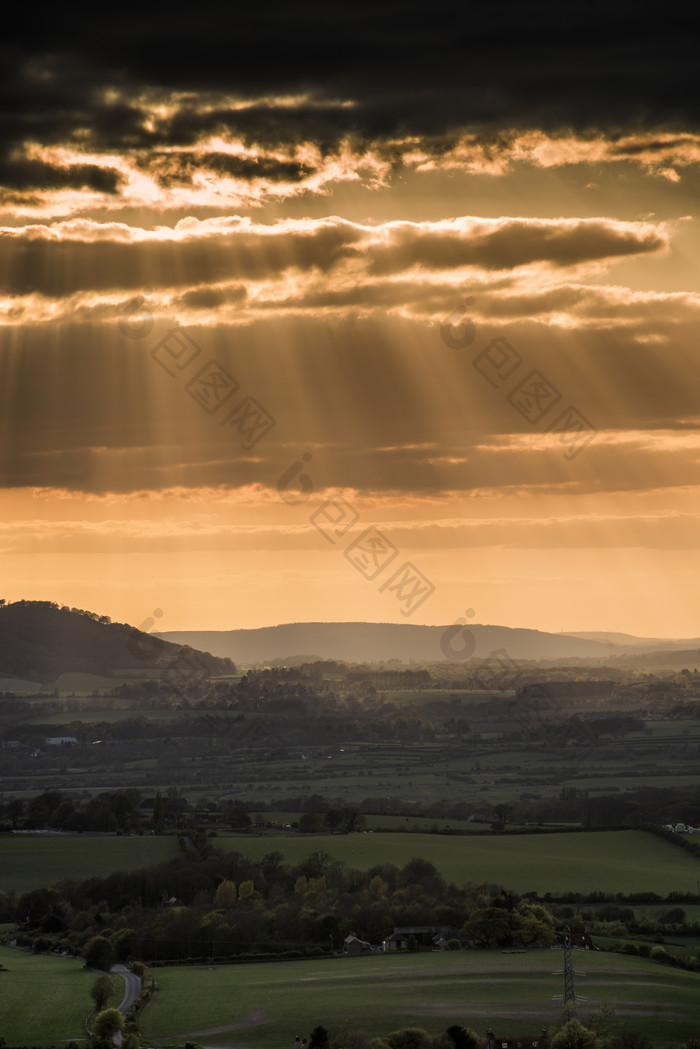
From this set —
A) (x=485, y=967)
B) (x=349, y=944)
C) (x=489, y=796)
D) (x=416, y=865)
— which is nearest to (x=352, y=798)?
(x=489, y=796)

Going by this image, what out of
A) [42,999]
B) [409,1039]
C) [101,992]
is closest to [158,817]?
[42,999]

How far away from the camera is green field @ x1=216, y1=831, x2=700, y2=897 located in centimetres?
8144

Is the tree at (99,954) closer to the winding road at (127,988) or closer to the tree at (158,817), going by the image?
the winding road at (127,988)

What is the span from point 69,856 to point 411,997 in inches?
1838

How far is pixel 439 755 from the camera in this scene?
593 ft

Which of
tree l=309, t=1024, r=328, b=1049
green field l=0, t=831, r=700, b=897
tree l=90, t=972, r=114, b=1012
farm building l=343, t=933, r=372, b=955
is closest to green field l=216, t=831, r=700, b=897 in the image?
green field l=0, t=831, r=700, b=897

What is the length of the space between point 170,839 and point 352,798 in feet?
122

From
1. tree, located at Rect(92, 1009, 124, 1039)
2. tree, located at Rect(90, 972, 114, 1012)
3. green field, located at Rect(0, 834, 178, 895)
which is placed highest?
green field, located at Rect(0, 834, 178, 895)

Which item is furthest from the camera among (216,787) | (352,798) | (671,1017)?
(216,787)

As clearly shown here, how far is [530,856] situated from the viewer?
90.6 metres

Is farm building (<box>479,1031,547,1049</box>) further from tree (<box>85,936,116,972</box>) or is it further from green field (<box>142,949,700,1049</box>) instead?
tree (<box>85,936,116,972</box>)

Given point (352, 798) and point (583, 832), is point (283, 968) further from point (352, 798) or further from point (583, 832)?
point (352, 798)

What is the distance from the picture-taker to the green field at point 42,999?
50.2 metres

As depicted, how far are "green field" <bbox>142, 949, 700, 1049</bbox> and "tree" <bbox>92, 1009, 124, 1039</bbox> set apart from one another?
1.10 m
